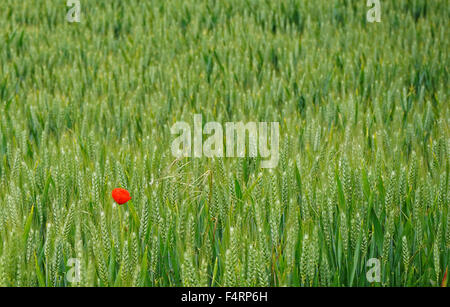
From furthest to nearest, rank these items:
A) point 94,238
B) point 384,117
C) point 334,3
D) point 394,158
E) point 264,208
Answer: point 334,3 < point 384,117 < point 394,158 < point 264,208 < point 94,238

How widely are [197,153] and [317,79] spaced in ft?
5.08

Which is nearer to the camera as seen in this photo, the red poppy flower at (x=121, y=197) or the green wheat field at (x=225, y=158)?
the green wheat field at (x=225, y=158)

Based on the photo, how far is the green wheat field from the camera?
146cm

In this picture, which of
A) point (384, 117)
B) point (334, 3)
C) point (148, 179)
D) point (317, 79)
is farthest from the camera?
point (334, 3)

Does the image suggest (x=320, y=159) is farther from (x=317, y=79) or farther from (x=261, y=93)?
(x=317, y=79)

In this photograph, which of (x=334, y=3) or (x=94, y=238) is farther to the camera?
(x=334, y=3)

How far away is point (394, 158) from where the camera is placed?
2066mm

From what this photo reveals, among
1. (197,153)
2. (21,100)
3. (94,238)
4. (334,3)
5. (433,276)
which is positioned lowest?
(433,276)

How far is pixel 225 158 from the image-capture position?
6.98 feet

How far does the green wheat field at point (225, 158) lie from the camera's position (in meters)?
1.46

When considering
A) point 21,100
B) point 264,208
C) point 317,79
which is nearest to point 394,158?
point 264,208

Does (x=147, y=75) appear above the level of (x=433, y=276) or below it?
above

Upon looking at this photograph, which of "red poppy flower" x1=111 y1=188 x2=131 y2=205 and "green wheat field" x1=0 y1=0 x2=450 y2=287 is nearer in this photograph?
"green wheat field" x1=0 y1=0 x2=450 y2=287

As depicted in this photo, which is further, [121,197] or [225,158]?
[225,158]
